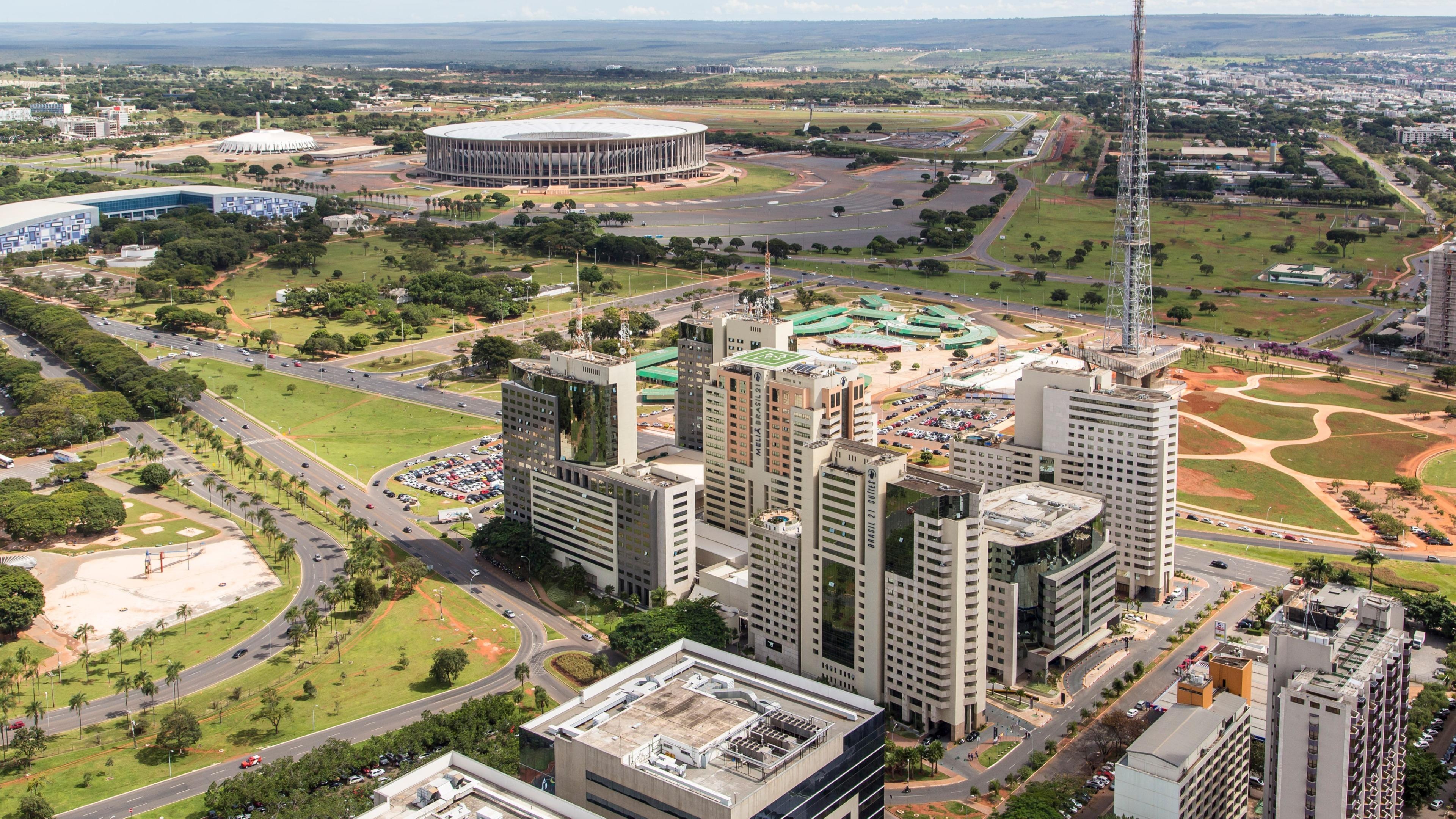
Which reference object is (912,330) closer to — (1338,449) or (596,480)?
(1338,449)

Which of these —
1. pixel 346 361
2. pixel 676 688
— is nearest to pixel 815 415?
pixel 676 688

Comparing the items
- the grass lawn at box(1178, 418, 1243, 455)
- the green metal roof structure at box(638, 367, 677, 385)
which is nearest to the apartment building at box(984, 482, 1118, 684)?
the grass lawn at box(1178, 418, 1243, 455)

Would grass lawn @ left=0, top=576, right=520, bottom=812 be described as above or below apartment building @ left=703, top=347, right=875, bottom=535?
below

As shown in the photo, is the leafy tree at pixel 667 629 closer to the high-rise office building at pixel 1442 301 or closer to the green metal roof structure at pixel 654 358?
the green metal roof structure at pixel 654 358

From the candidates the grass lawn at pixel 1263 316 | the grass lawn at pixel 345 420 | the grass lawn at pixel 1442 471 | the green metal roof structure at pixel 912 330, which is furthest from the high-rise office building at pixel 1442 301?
the grass lawn at pixel 345 420

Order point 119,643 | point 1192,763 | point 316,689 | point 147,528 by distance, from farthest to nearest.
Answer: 1. point 147,528
2. point 119,643
3. point 316,689
4. point 1192,763

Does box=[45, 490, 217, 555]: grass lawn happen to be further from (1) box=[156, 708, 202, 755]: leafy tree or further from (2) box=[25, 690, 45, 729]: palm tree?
(1) box=[156, 708, 202, 755]: leafy tree

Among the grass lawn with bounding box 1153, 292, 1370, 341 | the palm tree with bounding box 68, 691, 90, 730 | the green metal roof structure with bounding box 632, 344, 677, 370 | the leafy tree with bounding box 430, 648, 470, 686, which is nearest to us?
the palm tree with bounding box 68, 691, 90, 730

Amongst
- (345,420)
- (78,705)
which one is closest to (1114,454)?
(78,705)
